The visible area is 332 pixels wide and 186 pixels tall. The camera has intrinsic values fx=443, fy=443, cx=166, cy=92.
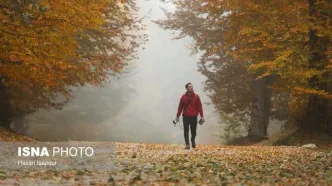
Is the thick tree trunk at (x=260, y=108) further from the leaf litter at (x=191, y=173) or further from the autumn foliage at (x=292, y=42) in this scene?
the leaf litter at (x=191, y=173)

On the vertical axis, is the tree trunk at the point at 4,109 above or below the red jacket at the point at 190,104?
above

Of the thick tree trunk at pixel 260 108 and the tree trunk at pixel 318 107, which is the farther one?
the thick tree trunk at pixel 260 108

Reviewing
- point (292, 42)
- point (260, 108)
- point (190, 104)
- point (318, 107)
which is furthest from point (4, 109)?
point (318, 107)

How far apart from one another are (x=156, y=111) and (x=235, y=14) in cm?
6706

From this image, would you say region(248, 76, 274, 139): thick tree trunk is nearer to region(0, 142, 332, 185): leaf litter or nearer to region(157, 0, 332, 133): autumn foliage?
region(157, 0, 332, 133): autumn foliage

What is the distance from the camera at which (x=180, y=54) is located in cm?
10269

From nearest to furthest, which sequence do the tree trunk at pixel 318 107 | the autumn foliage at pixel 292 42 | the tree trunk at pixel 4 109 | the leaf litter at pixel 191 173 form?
the leaf litter at pixel 191 173 → the autumn foliage at pixel 292 42 → the tree trunk at pixel 318 107 → the tree trunk at pixel 4 109

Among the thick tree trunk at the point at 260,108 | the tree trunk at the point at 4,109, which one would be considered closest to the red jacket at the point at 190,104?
the tree trunk at the point at 4,109

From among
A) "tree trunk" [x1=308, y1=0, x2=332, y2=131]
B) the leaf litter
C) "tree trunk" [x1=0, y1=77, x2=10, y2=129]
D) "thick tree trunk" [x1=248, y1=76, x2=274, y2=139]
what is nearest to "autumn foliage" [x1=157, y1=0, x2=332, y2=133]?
"tree trunk" [x1=308, y1=0, x2=332, y2=131]

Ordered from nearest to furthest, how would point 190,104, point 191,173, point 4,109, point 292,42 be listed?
point 191,173, point 190,104, point 292,42, point 4,109

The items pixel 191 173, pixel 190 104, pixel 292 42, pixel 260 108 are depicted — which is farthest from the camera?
pixel 260 108

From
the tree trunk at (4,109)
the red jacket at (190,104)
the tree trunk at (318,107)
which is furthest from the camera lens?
the tree trunk at (4,109)

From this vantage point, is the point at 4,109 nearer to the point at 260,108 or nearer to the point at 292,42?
the point at 292,42

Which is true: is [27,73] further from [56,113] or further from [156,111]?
[156,111]
